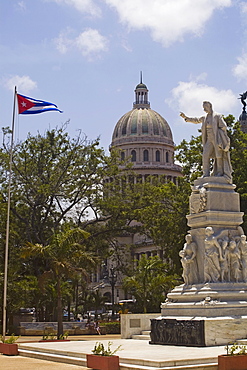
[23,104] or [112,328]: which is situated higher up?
[23,104]

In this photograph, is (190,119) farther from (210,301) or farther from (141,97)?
(141,97)

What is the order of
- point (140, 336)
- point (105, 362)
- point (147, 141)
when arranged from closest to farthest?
point (105, 362) < point (140, 336) < point (147, 141)

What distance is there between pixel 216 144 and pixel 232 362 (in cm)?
1008

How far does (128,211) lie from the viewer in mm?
49469

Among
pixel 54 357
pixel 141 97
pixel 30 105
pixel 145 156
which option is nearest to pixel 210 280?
pixel 54 357

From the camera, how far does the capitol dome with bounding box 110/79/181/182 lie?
4405 inches

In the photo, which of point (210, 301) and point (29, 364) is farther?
point (210, 301)

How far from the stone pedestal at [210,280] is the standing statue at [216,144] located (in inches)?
22.0

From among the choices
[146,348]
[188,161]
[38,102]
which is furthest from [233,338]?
[188,161]

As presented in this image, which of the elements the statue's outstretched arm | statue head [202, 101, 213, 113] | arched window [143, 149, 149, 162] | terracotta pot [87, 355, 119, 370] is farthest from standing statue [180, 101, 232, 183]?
arched window [143, 149, 149, 162]

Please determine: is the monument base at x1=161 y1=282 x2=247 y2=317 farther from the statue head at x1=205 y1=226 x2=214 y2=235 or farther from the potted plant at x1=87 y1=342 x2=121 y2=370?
the potted plant at x1=87 y1=342 x2=121 y2=370

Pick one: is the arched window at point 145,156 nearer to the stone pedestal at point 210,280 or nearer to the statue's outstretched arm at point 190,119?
the statue's outstretched arm at point 190,119

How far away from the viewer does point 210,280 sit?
2017 cm

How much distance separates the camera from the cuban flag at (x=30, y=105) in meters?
29.9
